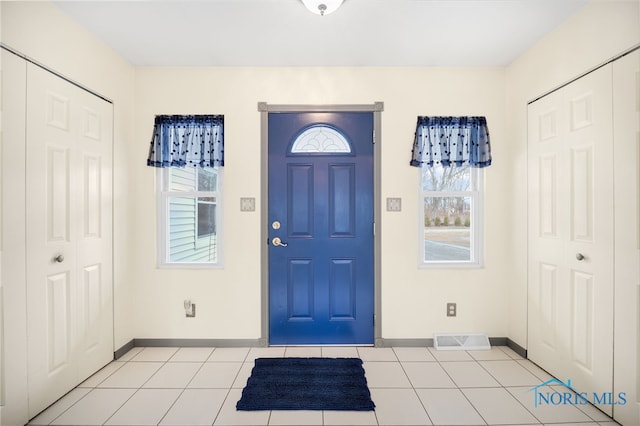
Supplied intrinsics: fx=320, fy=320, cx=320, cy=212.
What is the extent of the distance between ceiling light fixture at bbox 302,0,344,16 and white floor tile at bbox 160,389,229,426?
269 cm

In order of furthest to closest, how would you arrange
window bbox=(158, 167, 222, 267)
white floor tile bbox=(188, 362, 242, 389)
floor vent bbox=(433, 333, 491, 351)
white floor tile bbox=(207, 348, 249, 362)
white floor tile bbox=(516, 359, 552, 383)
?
window bbox=(158, 167, 222, 267) < floor vent bbox=(433, 333, 491, 351) < white floor tile bbox=(207, 348, 249, 362) < white floor tile bbox=(516, 359, 552, 383) < white floor tile bbox=(188, 362, 242, 389)

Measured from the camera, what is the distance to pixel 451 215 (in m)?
3.10

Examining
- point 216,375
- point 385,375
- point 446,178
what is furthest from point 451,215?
point 216,375

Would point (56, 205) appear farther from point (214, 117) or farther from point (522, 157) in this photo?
point (522, 157)

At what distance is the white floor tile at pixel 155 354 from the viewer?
2.77 metres

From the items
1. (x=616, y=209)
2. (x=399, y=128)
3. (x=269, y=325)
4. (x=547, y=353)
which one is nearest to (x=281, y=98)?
(x=399, y=128)

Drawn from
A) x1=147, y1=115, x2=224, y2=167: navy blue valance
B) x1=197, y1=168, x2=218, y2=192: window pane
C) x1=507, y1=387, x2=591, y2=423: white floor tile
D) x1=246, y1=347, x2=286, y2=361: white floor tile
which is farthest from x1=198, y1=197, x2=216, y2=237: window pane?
x1=507, y1=387, x2=591, y2=423: white floor tile

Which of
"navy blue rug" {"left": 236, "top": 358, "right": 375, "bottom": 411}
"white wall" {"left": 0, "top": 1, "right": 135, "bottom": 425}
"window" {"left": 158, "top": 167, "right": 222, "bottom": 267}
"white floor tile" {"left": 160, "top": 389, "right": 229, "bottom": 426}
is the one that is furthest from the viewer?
"window" {"left": 158, "top": 167, "right": 222, "bottom": 267}

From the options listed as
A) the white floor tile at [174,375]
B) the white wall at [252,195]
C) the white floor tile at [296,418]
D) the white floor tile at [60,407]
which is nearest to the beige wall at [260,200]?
the white wall at [252,195]

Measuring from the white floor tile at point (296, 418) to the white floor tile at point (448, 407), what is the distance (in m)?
0.72

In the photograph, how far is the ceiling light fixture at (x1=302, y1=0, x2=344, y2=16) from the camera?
2.05 m

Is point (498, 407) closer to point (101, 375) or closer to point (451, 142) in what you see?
point (451, 142)

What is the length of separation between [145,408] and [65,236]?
1.29 m

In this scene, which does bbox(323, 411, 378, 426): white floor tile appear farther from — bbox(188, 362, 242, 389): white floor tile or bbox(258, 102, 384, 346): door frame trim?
bbox(258, 102, 384, 346): door frame trim
